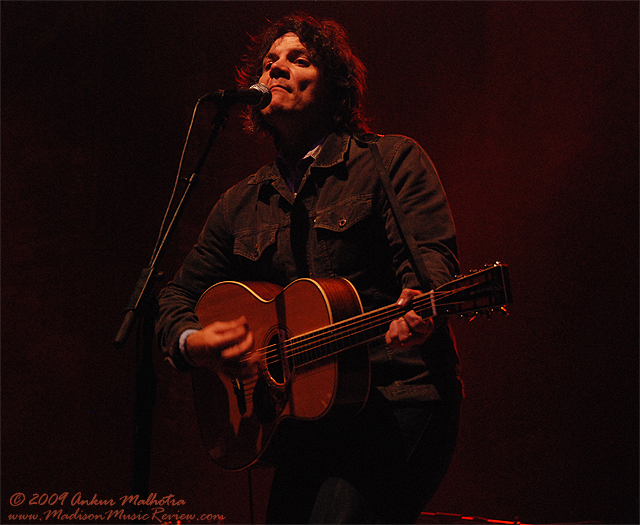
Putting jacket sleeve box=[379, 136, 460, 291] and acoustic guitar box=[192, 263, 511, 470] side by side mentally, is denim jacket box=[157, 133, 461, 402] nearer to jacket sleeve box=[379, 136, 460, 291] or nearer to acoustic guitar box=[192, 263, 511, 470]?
jacket sleeve box=[379, 136, 460, 291]

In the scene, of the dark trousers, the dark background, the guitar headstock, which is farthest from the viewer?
the dark background

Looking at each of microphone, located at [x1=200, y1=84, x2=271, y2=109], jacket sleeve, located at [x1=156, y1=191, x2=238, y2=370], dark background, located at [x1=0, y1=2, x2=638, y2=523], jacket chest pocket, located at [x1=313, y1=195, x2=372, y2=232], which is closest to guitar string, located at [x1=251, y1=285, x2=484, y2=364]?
jacket chest pocket, located at [x1=313, y1=195, x2=372, y2=232]

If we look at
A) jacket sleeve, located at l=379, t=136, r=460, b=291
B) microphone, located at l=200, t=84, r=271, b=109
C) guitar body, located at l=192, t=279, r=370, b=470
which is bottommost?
guitar body, located at l=192, t=279, r=370, b=470

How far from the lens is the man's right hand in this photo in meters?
1.91

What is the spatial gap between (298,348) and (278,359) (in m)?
0.15

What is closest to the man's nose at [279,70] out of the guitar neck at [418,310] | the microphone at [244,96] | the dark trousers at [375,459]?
the microphone at [244,96]

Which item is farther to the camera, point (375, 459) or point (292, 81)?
point (292, 81)

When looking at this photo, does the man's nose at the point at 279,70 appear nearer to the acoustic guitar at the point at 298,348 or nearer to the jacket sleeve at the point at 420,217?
the jacket sleeve at the point at 420,217

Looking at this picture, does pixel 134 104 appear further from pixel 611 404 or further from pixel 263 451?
pixel 611 404

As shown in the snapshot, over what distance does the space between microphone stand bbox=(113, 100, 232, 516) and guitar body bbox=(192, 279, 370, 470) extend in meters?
0.42

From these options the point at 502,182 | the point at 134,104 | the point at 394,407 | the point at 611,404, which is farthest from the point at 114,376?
the point at 611,404

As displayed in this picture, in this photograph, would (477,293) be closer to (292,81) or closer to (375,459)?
(375,459)

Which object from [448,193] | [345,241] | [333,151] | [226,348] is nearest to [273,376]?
[226,348]

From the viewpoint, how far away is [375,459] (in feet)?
5.40
